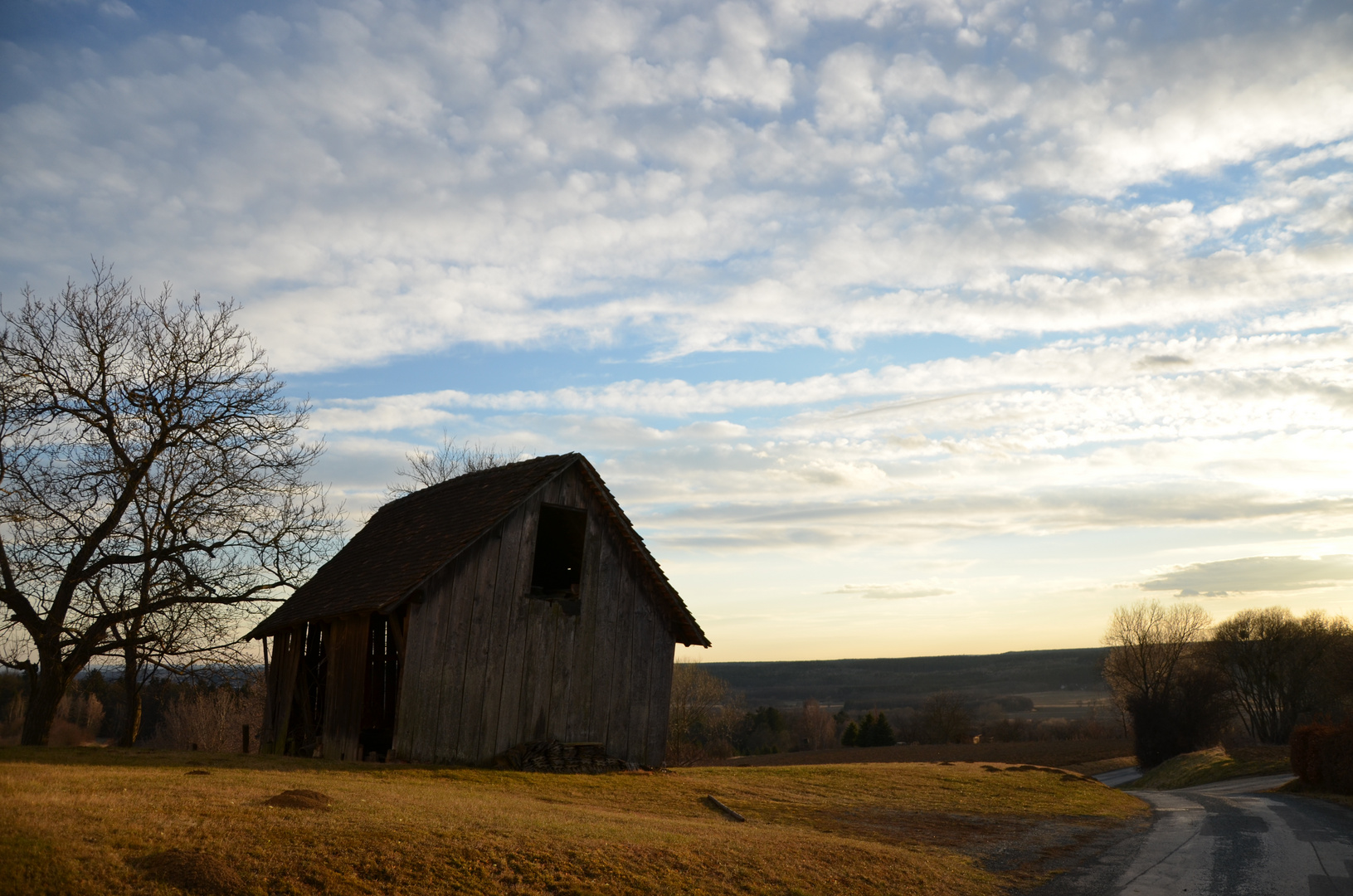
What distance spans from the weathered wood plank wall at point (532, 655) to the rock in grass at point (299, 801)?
736 centimetres

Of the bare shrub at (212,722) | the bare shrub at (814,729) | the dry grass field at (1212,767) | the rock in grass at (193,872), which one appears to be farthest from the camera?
the bare shrub at (814,729)

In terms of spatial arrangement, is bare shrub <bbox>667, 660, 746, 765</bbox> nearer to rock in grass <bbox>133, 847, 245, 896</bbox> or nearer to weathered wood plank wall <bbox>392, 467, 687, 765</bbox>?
weathered wood plank wall <bbox>392, 467, 687, 765</bbox>

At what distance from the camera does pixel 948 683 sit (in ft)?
624

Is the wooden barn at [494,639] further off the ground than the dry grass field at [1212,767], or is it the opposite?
the wooden barn at [494,639]

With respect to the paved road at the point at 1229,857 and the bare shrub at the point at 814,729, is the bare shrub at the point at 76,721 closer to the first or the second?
the paved road at the point at 1229,857

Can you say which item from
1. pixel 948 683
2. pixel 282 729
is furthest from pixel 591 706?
pixel 948 683

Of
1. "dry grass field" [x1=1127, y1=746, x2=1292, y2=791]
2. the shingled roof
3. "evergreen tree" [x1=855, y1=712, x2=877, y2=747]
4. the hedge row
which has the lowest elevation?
"evergreen tree" [x1=855, y1=712, x2=877, y2=747]

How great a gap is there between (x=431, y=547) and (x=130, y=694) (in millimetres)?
10441

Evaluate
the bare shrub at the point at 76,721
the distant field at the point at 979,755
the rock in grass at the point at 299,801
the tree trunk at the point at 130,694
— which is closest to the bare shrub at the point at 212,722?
the bare shrub at the point at 76,721

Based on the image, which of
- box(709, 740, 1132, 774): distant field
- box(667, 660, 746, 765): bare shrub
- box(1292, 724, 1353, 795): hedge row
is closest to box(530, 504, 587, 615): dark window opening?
box(667, 660, 746, 765): bare shrub

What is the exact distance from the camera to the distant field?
54844 millimetres

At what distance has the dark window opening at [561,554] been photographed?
2078 centimetres

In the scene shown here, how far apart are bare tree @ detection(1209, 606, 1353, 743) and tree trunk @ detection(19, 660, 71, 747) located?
7565 cm

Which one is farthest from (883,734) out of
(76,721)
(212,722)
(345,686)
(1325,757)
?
(76,721)
